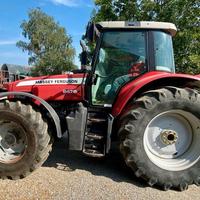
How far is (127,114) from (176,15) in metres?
10.8

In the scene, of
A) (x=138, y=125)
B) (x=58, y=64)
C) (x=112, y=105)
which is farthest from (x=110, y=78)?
(x=58, y=64)

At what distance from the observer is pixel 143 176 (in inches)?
178

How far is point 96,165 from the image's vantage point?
5.29m

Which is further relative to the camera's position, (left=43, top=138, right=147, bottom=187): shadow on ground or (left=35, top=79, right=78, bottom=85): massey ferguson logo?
(left=35, top=79, right=78, bottom=85): massey ferguson logo

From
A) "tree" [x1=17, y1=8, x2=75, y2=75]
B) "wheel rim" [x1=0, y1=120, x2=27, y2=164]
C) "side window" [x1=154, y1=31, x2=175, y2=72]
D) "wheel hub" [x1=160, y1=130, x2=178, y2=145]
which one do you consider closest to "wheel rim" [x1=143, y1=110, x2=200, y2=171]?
"wheel hub" [x1=160, y1=130, x2=178, y2=145]

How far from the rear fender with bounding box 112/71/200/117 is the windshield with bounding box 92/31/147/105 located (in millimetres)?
191

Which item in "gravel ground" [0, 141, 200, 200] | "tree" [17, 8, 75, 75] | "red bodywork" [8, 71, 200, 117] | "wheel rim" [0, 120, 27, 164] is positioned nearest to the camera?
"gravel ground" [0, 141, 200, 200]

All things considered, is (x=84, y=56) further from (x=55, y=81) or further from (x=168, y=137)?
(x=168, y=137)

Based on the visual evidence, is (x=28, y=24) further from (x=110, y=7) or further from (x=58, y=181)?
(x=58, y=181)

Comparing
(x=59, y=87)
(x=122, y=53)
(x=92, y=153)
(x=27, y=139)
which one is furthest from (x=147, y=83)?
(x=27, y=139)

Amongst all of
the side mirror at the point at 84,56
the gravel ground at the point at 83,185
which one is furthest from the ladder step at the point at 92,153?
the side mirror at the point at 84,56

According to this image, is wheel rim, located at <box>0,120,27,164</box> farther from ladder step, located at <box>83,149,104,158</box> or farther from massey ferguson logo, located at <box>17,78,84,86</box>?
ladder step, located at <box>83,149,104,158</box>

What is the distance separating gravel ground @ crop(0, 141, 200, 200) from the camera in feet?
13.7

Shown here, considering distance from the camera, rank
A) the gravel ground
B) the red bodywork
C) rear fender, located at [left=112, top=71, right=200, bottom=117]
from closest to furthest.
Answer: the gravel ground < rear fender, located at [left=112, top=71, right=200, bottom=117] < the red bodywork
